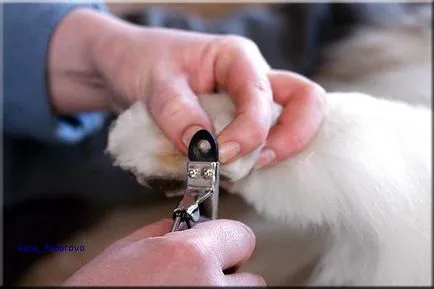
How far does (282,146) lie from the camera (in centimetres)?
32

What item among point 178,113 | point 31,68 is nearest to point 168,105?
point 178,113

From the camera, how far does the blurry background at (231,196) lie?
0.32 meters

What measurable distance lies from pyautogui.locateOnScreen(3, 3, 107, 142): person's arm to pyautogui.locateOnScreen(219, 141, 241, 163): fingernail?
21cm

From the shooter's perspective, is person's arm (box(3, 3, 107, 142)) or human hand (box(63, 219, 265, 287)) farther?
person's arm (box(3, 3, 107, 142))

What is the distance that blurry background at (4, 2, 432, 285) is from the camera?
324 mm

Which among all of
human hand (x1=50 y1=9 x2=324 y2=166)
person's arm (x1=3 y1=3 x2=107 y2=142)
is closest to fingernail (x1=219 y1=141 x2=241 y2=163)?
human hand (x1=50 y1=9 x2=324 y2=166)

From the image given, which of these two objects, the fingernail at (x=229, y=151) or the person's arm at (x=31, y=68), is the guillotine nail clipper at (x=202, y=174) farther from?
the person's arm at (x=31, y=68)

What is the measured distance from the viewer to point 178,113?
1.05 feet

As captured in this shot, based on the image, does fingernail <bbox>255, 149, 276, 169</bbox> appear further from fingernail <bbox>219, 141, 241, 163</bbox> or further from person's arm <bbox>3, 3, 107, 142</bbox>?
person's arm <bbox>3, 3, 107, 142</bbox>

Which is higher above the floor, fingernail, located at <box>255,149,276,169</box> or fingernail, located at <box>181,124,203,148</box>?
fingernail, located at <box>181,124,203,148</box>

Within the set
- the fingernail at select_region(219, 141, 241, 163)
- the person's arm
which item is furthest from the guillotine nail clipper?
the person's arm

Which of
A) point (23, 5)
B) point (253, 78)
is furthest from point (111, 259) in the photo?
point (23, 5)

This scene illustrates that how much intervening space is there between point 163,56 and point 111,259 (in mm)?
178

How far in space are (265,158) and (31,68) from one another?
24 cm
